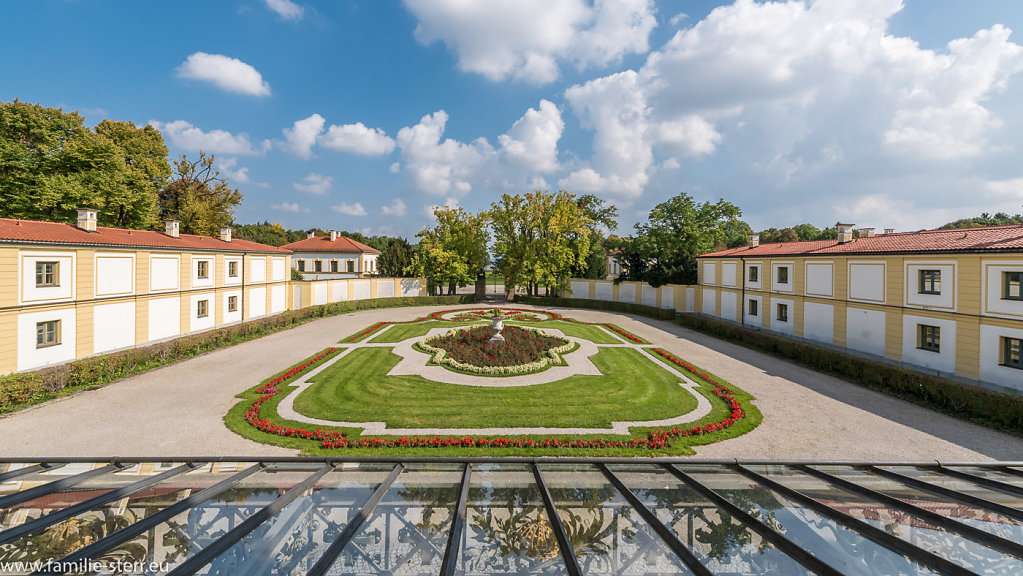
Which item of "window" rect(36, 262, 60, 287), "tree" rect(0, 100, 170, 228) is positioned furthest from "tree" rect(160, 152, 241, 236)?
"window" rect(36, 262, 60, 287)

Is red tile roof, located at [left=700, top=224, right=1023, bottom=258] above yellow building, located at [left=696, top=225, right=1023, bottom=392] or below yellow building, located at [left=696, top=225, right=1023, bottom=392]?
above

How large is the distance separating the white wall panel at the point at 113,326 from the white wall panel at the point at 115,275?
73 cm

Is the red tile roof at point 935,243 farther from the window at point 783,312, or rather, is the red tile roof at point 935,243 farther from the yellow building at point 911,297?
the window at point 783,312

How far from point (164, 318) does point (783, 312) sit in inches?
1561

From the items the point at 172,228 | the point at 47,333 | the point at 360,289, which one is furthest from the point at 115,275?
the point at 360,289

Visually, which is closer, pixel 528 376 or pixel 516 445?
pixel 516 445

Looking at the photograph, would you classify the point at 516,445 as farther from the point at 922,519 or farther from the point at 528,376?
the point at 922,519

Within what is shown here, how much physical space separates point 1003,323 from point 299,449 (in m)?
25.5

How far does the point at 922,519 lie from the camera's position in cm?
416

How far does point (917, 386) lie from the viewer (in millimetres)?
14148

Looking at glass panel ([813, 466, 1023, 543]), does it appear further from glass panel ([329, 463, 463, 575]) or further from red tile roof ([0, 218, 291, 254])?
red tile roof ([0, 218, 291, 254])

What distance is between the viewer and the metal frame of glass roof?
3.34 meters

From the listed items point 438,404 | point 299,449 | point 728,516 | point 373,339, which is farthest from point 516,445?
point 373,339

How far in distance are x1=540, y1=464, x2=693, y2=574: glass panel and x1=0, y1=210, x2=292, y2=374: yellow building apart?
22.7 meters
